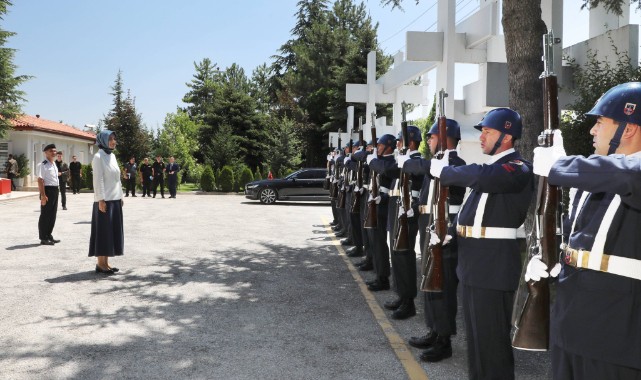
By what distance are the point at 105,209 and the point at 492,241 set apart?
6.02m

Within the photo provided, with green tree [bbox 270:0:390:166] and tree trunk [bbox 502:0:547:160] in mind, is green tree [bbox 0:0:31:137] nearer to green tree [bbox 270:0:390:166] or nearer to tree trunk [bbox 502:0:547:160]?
green tree [bbox 270:0:390:166]

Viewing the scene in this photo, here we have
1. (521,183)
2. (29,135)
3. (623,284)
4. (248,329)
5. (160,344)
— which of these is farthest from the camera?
(29,135)

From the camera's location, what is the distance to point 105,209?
8.50 meters

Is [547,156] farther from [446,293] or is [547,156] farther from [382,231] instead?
[382,231]

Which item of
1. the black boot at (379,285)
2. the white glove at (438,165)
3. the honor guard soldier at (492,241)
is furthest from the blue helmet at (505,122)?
the black boot at (379,285)

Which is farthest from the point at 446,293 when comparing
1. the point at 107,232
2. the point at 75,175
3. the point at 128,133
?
the point at 128,133

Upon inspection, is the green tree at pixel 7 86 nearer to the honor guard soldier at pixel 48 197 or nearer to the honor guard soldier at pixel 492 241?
the honor guard soldier at pixel 48 197

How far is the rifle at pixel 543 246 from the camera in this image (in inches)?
117

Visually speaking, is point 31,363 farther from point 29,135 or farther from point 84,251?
point 29,135

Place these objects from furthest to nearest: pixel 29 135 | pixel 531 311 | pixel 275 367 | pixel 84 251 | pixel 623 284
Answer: pixel 29 135 < pixel 84 251 < pixel 275 367 < pixel 531 311 < pixel 623 284

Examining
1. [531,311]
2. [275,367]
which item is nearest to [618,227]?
[531,311]

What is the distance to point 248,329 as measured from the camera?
5840mm

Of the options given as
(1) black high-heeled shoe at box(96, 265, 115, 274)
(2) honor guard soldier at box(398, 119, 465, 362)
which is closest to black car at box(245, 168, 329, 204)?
(1) black high-heeled shoe at box(96, 265, 115, 274)

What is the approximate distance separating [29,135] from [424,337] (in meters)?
35.0
